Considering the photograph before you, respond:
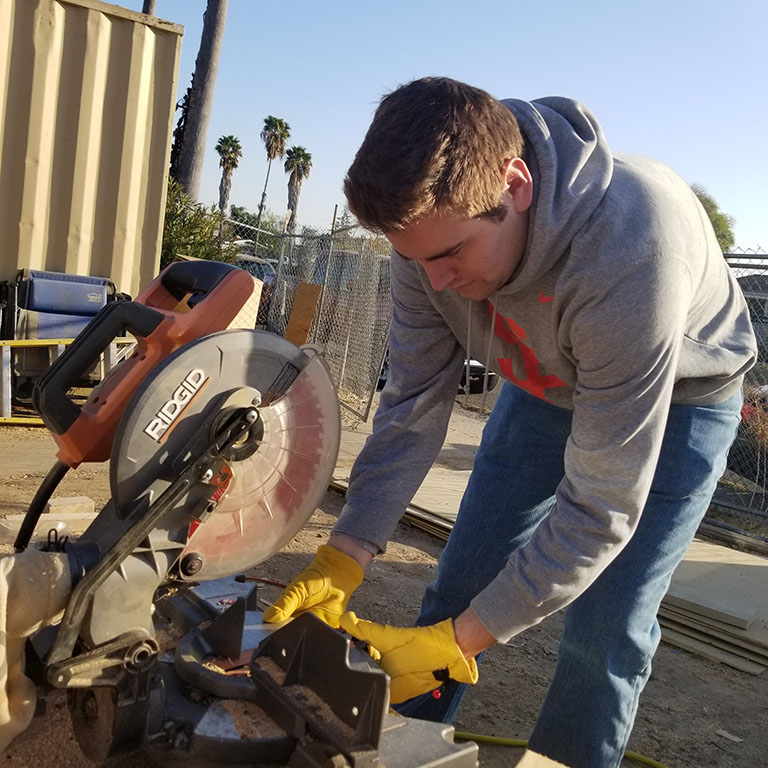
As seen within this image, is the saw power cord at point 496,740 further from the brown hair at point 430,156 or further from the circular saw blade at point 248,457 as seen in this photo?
the brown hair at point 430,156

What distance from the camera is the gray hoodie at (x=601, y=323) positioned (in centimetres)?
138

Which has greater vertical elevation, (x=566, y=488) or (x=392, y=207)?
(x=392, y=207)

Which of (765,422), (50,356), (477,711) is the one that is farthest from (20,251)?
(765,422)

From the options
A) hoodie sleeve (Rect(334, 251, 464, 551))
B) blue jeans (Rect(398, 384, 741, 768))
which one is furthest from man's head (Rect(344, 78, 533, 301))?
blue jeans (Rect(398, 384, 741, 768))

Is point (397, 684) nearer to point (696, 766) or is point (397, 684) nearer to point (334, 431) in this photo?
point (334, 431)

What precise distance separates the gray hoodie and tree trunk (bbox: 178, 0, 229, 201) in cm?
971

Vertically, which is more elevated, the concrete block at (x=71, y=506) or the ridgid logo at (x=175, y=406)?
the ridgid logo at (x=175, y=406)

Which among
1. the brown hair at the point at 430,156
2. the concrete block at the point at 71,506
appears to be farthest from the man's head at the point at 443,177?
the concrete block at the point at 71,506

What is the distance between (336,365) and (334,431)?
21.6 ft

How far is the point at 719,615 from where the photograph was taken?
3457mm

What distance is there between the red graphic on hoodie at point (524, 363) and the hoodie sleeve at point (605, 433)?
7.0 inches

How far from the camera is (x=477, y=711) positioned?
2.64 metres

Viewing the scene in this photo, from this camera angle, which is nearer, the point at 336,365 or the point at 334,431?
the point at 334,431

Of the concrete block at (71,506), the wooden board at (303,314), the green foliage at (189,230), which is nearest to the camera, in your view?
the concrete block at (71,506)
